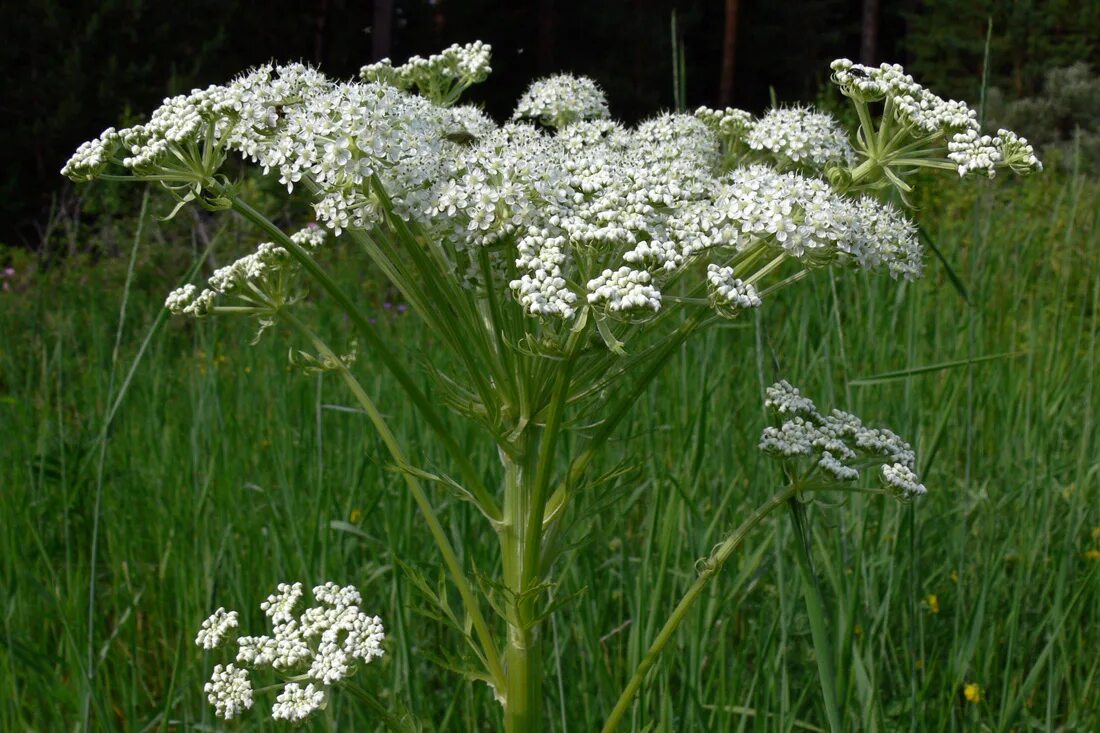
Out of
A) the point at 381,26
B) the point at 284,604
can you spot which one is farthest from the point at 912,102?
the point at 381,26

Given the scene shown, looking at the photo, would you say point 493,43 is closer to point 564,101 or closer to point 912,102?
Result: point 564,101

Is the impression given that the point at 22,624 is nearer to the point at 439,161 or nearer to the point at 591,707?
the point at 591,707

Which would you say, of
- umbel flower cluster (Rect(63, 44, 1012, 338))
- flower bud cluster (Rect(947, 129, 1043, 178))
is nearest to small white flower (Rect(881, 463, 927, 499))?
umbel flower cluster (Rect(63, 44, 1012, 338))

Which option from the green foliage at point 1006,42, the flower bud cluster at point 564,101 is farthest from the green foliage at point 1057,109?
the flower bud cluster at point 564,101

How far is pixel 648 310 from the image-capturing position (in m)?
1.34

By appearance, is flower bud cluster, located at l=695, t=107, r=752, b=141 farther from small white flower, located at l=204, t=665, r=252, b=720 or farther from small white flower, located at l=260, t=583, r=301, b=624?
small white flower, located at l=204, t=665, r=252, b=720

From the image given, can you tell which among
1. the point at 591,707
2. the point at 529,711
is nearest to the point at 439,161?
the point at 529,711

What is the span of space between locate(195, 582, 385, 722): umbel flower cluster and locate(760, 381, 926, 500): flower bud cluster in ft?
2.21

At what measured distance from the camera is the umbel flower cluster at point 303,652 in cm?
151

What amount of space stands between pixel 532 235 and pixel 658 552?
5.30ft

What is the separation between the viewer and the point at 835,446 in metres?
1.62

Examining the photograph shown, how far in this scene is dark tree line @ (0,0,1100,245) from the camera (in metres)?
12.6

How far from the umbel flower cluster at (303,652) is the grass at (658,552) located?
307 millimetres

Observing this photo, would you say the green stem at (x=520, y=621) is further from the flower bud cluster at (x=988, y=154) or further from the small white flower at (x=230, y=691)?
the flower bud cluster at (x=988, y=154)
